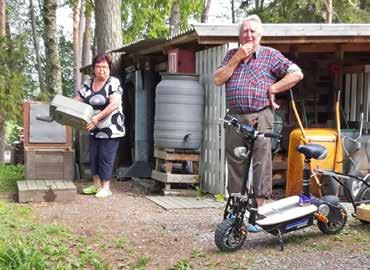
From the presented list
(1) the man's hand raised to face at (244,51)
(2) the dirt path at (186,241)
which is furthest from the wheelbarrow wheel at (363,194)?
(1) the man's hand raised to face at (244,51)

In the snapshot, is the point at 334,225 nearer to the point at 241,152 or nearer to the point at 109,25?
the point at 241,152

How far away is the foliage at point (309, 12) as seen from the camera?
2048 cm

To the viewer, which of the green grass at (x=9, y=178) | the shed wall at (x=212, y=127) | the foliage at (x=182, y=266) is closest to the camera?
the foliage at (x=182, y=266)

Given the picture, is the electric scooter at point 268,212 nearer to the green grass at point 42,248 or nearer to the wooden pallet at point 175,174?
the green grass at point 42,248

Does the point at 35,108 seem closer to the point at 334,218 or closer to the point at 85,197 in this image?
the point at 85,197

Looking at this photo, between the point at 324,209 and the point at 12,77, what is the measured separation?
9513 mm

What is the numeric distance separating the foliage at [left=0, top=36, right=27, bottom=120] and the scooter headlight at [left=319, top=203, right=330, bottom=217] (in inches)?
368

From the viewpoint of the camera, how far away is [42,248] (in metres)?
4.54

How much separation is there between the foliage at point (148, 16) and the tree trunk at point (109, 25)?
9141 mm

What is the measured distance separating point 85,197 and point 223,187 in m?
1.69

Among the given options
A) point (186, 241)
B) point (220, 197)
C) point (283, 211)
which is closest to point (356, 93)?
point (220, 197)

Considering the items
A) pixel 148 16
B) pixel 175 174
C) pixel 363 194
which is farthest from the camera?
pixel 148 16

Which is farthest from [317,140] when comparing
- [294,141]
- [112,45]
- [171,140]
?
[112,45]

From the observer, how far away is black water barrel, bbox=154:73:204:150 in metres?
7.36
